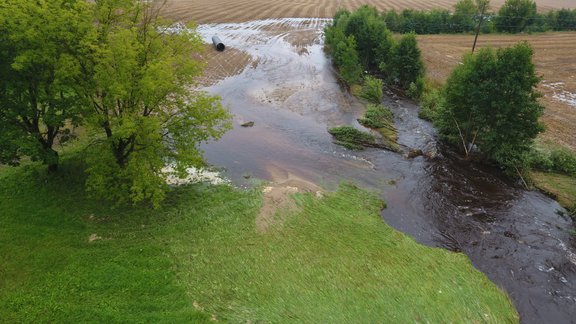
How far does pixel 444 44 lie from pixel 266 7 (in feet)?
177

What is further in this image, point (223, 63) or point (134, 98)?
point (223, 63)

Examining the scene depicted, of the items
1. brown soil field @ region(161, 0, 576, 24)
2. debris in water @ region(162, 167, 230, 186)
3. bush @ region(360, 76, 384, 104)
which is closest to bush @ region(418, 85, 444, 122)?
bush @ region(360, 76, 384, 104)

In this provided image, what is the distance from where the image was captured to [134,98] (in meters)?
24.1

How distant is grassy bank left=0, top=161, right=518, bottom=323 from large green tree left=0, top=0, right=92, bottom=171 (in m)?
A: 4.72

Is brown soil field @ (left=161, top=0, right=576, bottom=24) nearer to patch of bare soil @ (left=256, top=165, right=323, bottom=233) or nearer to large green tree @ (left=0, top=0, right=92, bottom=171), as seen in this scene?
patch of bare soil @ (left=256, top=165, right=323, bottom=233)

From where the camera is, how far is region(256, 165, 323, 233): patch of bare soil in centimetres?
2589

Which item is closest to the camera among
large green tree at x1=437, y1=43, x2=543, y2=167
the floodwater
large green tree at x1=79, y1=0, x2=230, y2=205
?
large green tree at x1=79, y1=0, x2=230, y2=205

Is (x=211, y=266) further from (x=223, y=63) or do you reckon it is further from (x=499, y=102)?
(x=223, y=63)

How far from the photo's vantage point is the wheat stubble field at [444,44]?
1908 inches

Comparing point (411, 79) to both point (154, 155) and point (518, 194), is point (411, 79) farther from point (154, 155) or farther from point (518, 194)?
point (154, 155)

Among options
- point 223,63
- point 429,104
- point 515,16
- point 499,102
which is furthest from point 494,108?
point 515,16

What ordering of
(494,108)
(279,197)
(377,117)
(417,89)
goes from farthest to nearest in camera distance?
(417,89) < (377,117) < (494,108) < (279,197)

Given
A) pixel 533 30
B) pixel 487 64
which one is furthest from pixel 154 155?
pixel 533 30

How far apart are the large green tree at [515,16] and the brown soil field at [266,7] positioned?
31.5 m
